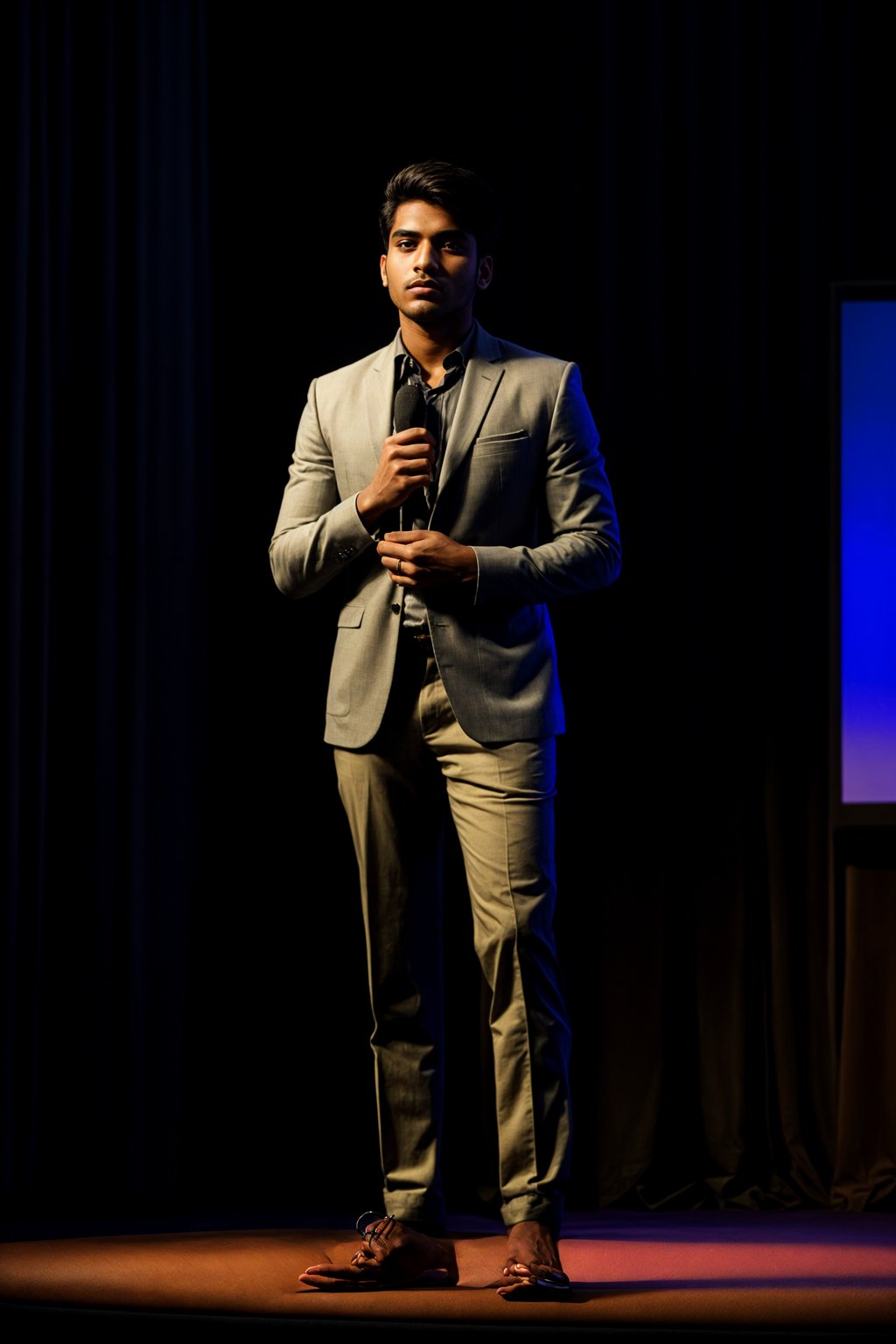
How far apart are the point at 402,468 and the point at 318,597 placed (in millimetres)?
1135

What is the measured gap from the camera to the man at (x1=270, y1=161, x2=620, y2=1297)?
2250 millimetres

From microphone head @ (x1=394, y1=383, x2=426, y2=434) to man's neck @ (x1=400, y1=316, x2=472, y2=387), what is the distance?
139 millimetres

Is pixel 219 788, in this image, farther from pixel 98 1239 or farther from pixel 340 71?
pixel 340 71

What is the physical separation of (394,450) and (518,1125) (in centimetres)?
107

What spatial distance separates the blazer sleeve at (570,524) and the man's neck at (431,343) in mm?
191

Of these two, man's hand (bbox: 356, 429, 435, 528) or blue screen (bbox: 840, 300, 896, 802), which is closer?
man's hand (bbox: 356, 429, 435, 528)

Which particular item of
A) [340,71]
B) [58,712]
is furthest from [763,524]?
[58,712]

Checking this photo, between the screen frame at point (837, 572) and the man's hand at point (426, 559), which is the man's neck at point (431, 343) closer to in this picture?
the man's hand at point (426, 559)

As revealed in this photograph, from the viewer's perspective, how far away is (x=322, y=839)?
3254 mm

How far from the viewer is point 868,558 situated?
309cm

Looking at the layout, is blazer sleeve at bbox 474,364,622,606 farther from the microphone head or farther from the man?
the microphone head

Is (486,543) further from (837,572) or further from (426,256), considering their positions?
(837,572)

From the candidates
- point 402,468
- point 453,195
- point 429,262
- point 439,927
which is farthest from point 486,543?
point 439,927

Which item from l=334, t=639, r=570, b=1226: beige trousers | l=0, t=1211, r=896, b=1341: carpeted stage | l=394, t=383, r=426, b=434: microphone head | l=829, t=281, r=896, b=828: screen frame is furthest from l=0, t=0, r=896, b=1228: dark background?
l=394, t=383, r=426, b=434: microphone head
